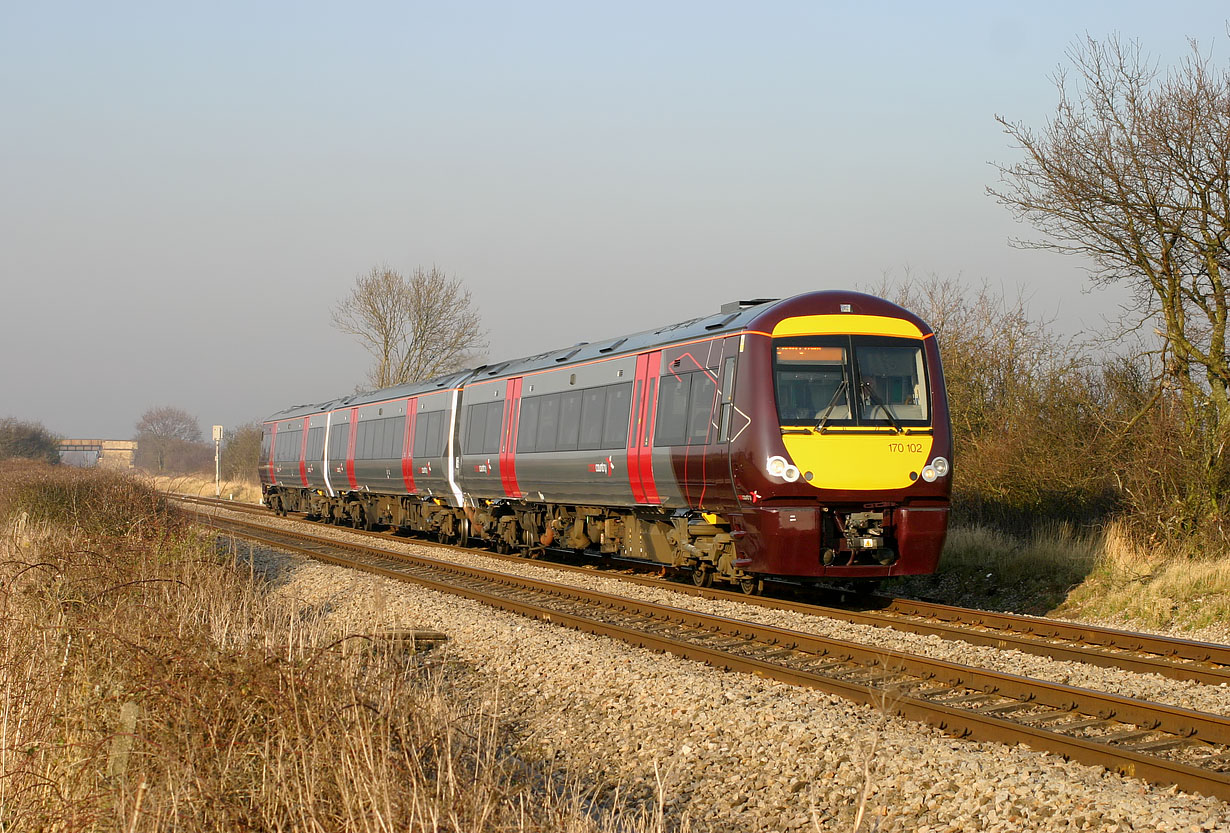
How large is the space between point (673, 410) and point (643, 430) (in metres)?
0.73

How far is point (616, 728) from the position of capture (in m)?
7.21

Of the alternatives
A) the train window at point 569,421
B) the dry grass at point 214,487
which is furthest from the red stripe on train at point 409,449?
the dry grass at point 214,487

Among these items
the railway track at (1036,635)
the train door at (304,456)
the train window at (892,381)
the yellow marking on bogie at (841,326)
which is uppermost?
the yellow marking on bogie at (841,326)

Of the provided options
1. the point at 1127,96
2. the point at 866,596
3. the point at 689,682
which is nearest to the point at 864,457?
the point at 866,596

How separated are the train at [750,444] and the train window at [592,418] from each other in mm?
31

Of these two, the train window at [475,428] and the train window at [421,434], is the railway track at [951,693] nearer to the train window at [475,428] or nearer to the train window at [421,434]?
the train window at [475,428]

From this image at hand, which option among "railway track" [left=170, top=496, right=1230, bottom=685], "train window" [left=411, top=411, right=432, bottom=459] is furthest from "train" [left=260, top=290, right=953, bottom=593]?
"train window" [left=411, top=411, right=432, bottom=459]

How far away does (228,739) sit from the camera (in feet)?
16.9

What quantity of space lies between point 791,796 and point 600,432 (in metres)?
9.84

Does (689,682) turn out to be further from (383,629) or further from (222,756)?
(222,756)

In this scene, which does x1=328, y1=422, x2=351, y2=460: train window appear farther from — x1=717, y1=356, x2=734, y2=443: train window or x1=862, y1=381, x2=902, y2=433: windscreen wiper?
x1=862, y1=381, x2=902, y2=433: windscreen wiper

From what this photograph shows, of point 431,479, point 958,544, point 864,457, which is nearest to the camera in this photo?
point 864,457

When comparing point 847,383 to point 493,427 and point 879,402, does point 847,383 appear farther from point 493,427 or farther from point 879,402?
point 493,427

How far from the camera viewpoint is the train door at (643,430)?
14008 mm
